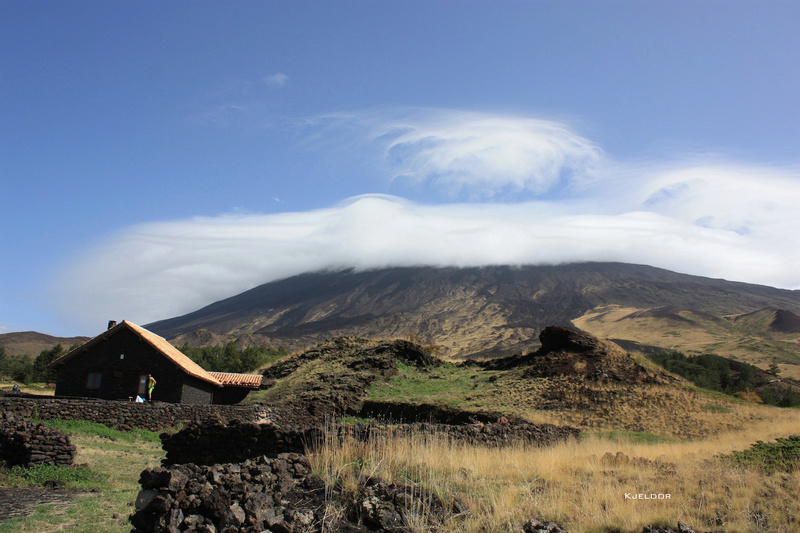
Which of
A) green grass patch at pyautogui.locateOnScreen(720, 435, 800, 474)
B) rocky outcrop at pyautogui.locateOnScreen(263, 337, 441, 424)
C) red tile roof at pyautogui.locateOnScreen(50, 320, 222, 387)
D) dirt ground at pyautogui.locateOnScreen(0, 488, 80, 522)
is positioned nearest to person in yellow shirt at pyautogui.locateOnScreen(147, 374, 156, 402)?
red tile roof at pyautogui.locateOnScreen(50, 320, 222, 387)

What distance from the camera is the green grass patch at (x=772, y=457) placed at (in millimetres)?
9297

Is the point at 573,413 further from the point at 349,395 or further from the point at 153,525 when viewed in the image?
the point at 153,525

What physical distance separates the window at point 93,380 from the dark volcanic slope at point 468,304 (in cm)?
7851

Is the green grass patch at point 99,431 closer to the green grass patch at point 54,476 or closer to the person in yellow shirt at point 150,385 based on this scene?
the green grass patch at point 54,476

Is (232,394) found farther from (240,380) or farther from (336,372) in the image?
(336,372)

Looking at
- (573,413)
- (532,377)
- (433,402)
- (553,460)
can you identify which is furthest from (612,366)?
(553,460)

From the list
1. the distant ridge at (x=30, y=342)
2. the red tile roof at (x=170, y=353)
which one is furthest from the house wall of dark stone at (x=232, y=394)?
the distant ridge at (x=30, y=342)

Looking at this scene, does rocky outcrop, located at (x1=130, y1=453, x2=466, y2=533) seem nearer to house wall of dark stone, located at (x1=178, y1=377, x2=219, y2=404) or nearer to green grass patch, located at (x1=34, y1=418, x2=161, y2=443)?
green grass patch, located at (x1=34, y1=418, x2=161, y2=443)

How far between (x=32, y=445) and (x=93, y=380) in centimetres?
2009

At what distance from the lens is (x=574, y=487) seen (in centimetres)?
766

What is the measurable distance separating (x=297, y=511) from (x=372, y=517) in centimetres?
79

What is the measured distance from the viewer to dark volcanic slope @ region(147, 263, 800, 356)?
125812 millimetres

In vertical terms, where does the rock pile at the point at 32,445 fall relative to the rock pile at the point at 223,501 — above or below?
below

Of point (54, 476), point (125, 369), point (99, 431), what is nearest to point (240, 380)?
point (125, 369)
